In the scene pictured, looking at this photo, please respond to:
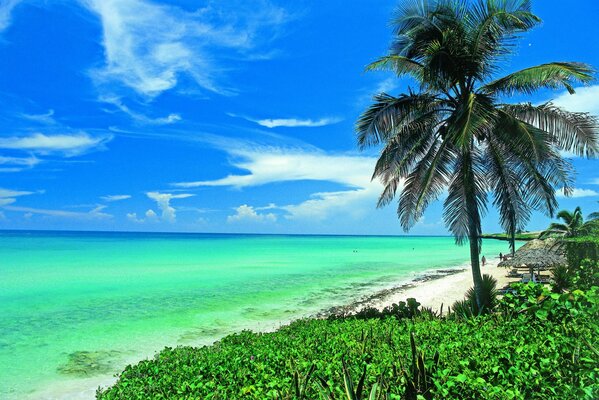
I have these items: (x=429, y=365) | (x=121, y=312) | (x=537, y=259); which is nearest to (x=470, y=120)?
(x=429, y=365)

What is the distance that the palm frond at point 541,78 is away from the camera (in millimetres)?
9516

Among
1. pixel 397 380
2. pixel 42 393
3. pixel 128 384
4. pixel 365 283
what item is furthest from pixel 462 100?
pixel 365 283

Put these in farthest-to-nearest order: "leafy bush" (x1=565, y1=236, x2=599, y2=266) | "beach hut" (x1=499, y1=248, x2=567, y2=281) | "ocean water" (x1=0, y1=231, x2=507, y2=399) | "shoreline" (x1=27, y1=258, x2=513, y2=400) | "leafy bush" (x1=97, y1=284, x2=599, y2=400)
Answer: "beach hut" (x1=499, y1=248, x2=567, y2=281)
"leafy bush" (x1=565, y1=236, x2=599, y2=266)
"ocean water" (x1=0, y1=231, x2=507, y2=399)
"shoreline" (x1=27, y1=258, x2=513, y2=400)
"leafy bush" (x1=97, y1=284, x2=599, y2=400)

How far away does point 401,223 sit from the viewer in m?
13.2

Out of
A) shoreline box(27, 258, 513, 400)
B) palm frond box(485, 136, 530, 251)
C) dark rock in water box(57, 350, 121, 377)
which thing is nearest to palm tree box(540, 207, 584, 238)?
shoreline box(27, 258, 513, 400)

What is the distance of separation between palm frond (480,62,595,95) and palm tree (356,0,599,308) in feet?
0.08

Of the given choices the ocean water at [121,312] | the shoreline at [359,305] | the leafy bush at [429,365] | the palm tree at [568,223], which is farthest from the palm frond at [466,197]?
the palm tree at [568,223]

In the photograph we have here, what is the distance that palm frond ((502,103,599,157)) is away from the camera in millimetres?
10281

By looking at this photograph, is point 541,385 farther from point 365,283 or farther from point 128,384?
point 365,283

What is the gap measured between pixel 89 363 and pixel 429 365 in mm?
12503

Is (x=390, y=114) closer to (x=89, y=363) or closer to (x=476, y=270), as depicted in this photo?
(x=476, y=270)

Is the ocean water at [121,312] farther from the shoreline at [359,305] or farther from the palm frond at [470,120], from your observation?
the palm frond at [470,120]

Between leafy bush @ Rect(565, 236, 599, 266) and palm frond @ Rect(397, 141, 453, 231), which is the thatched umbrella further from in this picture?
palm frond @ Rect(397, 141, 453, 231)

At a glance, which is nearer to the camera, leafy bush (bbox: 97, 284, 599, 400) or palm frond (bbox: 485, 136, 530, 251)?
leafy bush (bbox: 97, 284, 599, 400)
